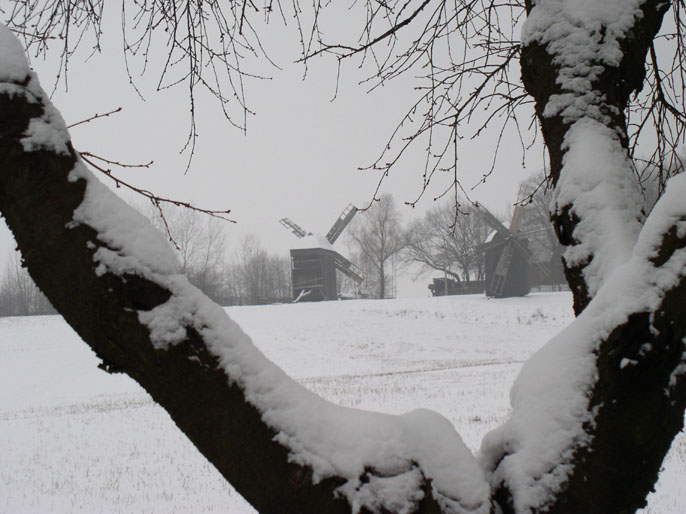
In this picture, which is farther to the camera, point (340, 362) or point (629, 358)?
point (340, 362)

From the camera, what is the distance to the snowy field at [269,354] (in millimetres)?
5605

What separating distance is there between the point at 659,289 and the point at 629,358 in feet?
0.53

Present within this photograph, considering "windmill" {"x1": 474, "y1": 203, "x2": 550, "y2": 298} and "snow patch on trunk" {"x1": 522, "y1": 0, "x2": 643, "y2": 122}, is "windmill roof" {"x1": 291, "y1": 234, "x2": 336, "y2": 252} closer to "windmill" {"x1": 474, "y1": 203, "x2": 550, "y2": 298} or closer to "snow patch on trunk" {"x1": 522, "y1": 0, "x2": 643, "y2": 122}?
"windmill" {"x1": 474, "y1": 203, "x2": 550, "y2": 298}

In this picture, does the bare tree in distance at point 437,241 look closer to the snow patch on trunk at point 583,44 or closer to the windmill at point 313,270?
the windmill at point 313,270

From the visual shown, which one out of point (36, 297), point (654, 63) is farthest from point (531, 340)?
point (36, 297)

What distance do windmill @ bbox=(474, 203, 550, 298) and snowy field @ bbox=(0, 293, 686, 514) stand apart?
183 cm

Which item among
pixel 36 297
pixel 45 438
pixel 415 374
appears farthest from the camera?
pixel 36 297

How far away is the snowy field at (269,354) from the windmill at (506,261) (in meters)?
1.83

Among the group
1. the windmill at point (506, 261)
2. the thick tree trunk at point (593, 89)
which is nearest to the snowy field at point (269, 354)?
the windmill at point (506, 261)

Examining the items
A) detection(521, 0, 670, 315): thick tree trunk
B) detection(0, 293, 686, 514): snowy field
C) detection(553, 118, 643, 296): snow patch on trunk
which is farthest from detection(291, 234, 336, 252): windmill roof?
detection(553, 118, 643, 296): snow patch on trunk

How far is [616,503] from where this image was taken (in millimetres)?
1034

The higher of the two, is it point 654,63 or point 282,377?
point 654,63

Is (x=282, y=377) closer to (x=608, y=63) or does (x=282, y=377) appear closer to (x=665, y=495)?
(x=608, y=63)

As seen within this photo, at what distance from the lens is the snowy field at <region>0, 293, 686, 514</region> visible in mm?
5605
